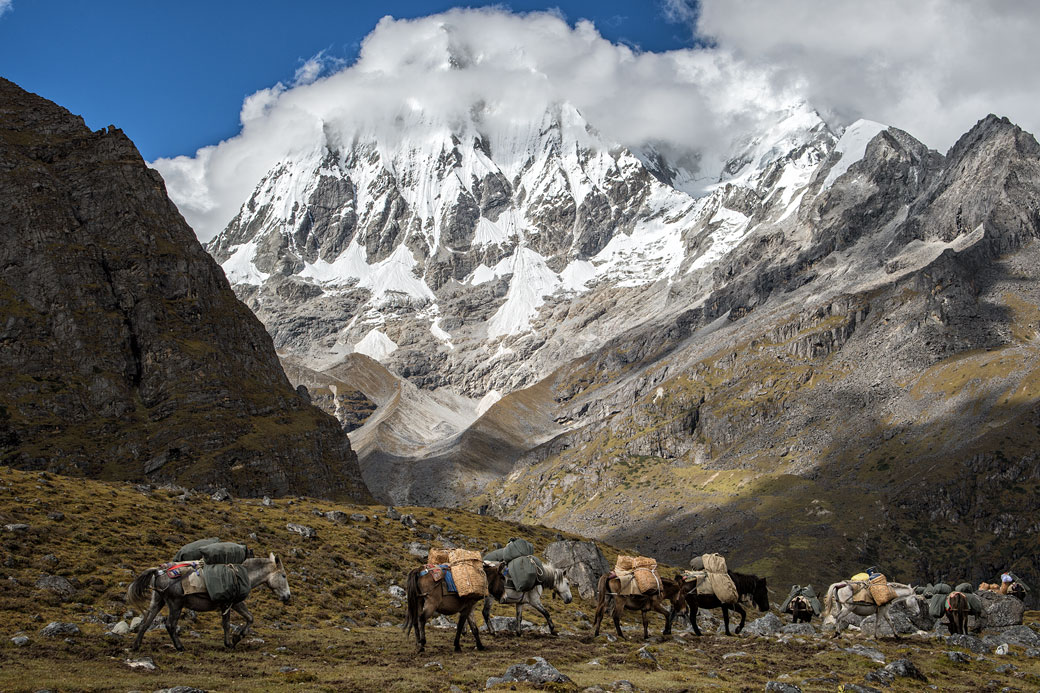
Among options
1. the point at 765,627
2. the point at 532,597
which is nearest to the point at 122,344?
the point at 532,597

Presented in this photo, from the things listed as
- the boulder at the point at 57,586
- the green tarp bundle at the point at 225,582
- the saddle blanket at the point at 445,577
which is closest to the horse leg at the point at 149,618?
the green tarp bundle at the point at 225,582

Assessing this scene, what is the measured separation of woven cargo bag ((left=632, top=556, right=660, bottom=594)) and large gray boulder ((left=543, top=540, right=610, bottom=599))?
15530mm

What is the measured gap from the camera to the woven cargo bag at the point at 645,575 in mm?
35594

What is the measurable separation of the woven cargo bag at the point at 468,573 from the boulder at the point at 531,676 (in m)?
5.70

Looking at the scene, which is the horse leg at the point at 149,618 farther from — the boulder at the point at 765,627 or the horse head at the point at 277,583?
the boulder at the point at 765,627

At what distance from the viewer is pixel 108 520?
146 ft

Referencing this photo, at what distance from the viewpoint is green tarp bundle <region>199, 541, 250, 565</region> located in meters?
29.5

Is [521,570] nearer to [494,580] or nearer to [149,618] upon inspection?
[494,580]

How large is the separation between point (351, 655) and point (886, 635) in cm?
2610

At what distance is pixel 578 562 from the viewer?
5219cm

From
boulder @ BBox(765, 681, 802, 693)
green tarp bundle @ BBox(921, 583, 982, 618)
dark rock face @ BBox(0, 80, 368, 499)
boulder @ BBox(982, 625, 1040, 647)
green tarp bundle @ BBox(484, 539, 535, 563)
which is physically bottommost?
boulder @ BBox(982, 625, 1040, 647)

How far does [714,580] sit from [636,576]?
4702 mm

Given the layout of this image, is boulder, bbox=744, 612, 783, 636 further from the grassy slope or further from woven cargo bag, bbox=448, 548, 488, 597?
woven cargo bag, bbox=448, 548, 488, 597

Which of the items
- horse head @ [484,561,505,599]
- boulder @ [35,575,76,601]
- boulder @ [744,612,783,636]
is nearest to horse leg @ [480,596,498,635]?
horse head @ [484,561,505,599]
